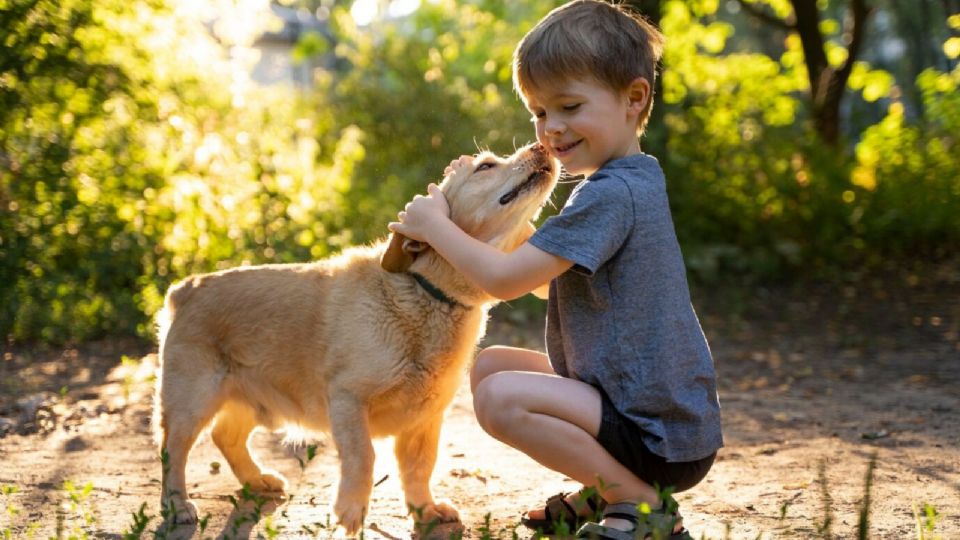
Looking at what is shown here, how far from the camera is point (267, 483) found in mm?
4238

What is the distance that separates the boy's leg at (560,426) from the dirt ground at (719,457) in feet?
1.04

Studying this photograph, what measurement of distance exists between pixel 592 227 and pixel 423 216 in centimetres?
57

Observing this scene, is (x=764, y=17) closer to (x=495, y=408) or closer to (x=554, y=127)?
(x=554, y=127)

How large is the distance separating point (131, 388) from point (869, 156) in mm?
7080

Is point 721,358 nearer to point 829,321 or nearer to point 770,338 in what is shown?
point 770,338

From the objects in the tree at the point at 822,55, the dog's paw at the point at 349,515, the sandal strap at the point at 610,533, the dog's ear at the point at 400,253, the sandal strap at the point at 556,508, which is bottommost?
the dog's paw at the point at 349,515

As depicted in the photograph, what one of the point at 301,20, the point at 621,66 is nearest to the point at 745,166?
the point at 621,66

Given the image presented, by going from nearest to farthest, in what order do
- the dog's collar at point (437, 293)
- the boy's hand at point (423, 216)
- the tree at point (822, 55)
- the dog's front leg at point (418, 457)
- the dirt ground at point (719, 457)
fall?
the boy's hand at point (423, 216) → the dirt ground at point (719, 457) → the dog's collar at point (437, 293) → the dog's front leg at point (418, 457) → the tree at point (822, 55)

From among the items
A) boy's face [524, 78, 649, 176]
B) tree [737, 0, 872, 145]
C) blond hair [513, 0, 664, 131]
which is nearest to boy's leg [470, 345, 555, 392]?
boy's face [524, 78, 649, 176]

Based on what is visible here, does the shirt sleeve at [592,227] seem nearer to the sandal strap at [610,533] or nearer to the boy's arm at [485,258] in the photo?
the boy's arm at [485,258]

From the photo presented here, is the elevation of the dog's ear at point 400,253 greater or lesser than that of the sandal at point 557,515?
greater

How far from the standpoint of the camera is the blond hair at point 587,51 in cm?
320

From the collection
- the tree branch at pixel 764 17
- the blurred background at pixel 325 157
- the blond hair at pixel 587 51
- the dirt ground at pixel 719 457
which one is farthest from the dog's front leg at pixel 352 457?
the tree branch at pixel 764 17

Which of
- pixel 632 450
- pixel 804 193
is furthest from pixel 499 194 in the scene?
pixel 804 193
